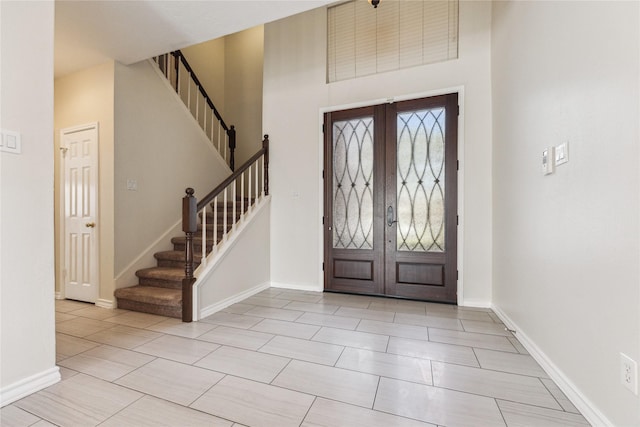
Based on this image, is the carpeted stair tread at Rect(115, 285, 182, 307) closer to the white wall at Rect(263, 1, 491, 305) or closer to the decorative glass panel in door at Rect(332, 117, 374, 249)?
the white wall at Rect(263, 1, 491, 305)

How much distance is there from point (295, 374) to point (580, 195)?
2.02 meters

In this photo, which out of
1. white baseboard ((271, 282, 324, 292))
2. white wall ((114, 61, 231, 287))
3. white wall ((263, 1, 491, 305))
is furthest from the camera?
white baseboard ((271, 282, 324, 292))

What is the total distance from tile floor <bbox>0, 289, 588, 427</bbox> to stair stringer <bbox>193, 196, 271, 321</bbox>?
31cm

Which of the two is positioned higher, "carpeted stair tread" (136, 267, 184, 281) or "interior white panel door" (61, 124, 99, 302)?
"interior white panel door" (61, 124, 99, 302)

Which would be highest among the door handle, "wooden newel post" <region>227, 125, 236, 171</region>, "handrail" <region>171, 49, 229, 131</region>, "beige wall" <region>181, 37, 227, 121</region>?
"beige wall" <region>181, 37, 227, 121</region>

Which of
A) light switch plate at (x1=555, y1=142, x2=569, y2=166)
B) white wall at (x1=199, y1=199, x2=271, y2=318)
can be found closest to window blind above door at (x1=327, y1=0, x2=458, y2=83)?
light switch plate at (x1=555, y1=142, x2=569, y2=166)

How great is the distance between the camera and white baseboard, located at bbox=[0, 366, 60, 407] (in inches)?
64.1

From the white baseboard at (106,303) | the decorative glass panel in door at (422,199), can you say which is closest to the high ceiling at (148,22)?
the decorative glass panel in door at (422,199)

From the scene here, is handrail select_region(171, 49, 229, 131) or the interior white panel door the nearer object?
the interior white panel door

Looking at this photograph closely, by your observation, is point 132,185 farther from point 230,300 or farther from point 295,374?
point 295,374

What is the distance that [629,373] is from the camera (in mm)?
1213

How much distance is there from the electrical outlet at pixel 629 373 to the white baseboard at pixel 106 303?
169 inches

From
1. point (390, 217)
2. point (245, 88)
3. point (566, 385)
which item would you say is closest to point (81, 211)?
point (245, 88)

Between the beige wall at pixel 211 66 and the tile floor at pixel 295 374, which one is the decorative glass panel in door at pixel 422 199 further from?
the beige wall at pixel 211 66
